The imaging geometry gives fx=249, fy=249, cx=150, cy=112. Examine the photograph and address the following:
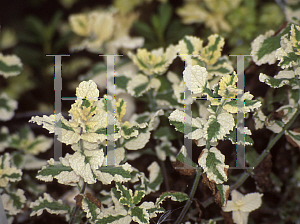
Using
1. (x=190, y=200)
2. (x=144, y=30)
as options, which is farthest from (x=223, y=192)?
(x=144, y=30)

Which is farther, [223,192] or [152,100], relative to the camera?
[152,100]

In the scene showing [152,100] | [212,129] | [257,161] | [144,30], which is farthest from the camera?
[144,30]

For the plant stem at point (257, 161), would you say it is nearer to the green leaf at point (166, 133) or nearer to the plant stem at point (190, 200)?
the plant stem at point (190, 200)

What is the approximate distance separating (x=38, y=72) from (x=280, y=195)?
3.44 feet

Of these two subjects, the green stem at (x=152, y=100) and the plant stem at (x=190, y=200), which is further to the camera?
the green stem at (x=152, y=100)

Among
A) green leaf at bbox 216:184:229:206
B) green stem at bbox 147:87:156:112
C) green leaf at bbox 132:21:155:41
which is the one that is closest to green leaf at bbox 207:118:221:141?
green leaf at bbox 216:184:229:206

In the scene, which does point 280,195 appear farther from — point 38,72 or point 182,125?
point 38,72

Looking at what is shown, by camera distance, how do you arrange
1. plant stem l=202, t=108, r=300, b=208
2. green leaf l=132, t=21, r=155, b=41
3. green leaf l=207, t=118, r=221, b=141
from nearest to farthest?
1. green leaf l=207, t=118, r=221, b=141
2. plant stem l=202, t=108, r=300, b=208
3. green leaf l=132, t=21, r=155, b=41

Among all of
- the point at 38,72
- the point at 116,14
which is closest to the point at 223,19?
the point at 116,14

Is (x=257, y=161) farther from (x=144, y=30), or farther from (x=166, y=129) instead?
(x=144, y=30)

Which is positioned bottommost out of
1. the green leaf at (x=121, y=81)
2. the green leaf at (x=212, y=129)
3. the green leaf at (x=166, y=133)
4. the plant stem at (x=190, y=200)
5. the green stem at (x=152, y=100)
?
the plant stem at (x=190, y=200)

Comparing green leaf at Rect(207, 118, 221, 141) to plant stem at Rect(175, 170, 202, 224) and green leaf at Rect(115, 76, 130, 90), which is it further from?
green leaf at Rect(115, 76, 130, 90)

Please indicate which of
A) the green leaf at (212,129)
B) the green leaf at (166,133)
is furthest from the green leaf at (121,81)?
the green leaf at (212,129)

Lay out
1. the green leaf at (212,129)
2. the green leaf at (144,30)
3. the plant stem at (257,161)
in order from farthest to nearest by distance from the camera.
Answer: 1. the green leaf at (144,30)
2. the plant stem at (257,161)
3. the green leaf at (212,129)
